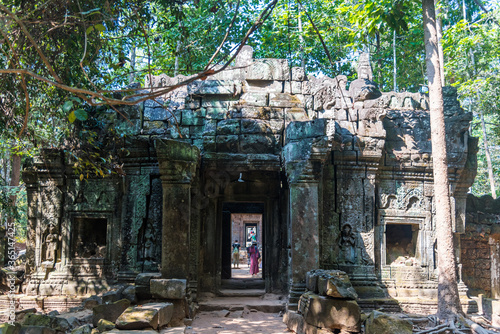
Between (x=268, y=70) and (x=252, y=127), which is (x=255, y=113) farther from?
(x=268, y=70)

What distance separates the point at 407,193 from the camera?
26.9ft

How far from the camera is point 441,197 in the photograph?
6406mm

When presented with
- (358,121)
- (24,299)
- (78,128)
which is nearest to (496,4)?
(358,121)

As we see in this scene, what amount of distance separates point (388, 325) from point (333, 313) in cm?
77

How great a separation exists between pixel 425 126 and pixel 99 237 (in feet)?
21.2

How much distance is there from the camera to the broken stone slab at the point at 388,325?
14.5 ft

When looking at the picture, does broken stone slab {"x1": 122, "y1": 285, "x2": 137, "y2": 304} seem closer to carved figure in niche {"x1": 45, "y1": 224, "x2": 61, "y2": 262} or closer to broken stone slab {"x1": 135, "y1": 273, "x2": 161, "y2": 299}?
broken stone slab {"x1": 135, "y1": 273, "x2": 161, "y2": 299}

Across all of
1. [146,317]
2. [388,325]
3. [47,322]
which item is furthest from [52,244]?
[388,325]

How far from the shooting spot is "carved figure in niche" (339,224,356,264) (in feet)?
25.3

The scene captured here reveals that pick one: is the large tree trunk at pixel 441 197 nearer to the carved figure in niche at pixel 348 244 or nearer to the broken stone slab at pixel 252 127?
the carved figure in niche at pixel 348 244

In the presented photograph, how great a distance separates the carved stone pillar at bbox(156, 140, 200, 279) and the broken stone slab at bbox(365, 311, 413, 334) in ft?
9.45

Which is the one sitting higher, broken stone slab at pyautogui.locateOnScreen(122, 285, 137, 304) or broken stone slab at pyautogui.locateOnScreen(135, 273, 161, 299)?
broken stone slab at pyautogui.locateOnScreen(135, 273, 161, 299)

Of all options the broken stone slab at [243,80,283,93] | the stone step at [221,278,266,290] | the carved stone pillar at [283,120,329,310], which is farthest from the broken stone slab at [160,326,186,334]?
the broken stone slab at [243,80,283,93]

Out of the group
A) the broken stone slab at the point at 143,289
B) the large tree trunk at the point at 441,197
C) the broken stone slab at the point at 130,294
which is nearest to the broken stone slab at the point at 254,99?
the large tree trunk at the point at 441,197
